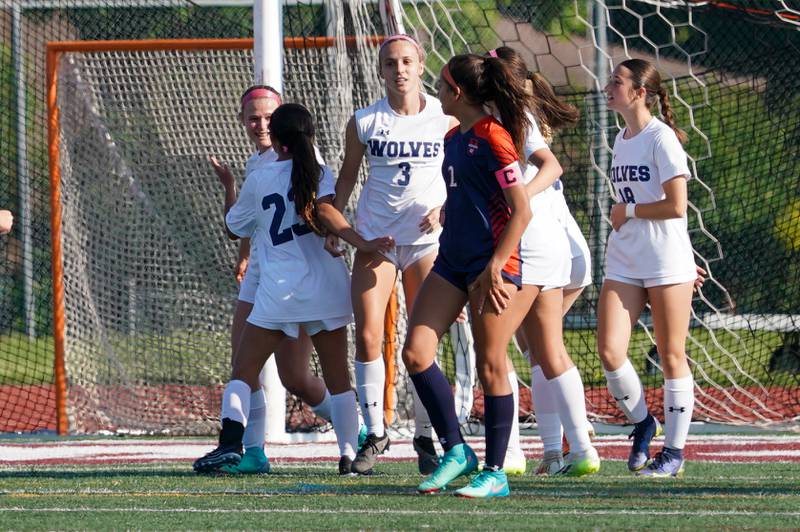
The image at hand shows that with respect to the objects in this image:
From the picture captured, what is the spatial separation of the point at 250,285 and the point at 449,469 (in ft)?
5.53

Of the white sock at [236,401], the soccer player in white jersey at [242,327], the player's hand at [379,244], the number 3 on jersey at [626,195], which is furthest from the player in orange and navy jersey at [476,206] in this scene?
the soccer player in white jersey at [242,327]

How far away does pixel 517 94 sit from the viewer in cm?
516

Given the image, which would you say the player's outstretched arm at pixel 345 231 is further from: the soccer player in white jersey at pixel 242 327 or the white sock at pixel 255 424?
the white sock at pixel 255 424

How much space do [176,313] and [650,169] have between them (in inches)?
143

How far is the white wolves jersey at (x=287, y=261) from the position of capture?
6.01m

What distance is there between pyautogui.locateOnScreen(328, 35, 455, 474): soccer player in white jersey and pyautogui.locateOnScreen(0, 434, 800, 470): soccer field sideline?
963mm

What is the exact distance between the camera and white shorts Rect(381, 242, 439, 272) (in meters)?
6.15

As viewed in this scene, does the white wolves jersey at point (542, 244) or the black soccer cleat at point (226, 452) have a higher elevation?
the white wolves jersey at point (542, 244)

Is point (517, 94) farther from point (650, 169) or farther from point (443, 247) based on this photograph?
point (650, 169)

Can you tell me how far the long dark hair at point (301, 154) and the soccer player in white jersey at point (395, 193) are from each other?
0.14 meters

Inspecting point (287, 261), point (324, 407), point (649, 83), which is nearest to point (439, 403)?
point (287, 261)

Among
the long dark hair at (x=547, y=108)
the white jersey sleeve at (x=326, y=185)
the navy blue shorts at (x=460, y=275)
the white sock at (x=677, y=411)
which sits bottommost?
the white sock at (x=677, y=411)

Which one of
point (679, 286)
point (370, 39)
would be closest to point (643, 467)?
point (679, 286)

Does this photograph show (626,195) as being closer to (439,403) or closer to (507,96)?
(507,96)
